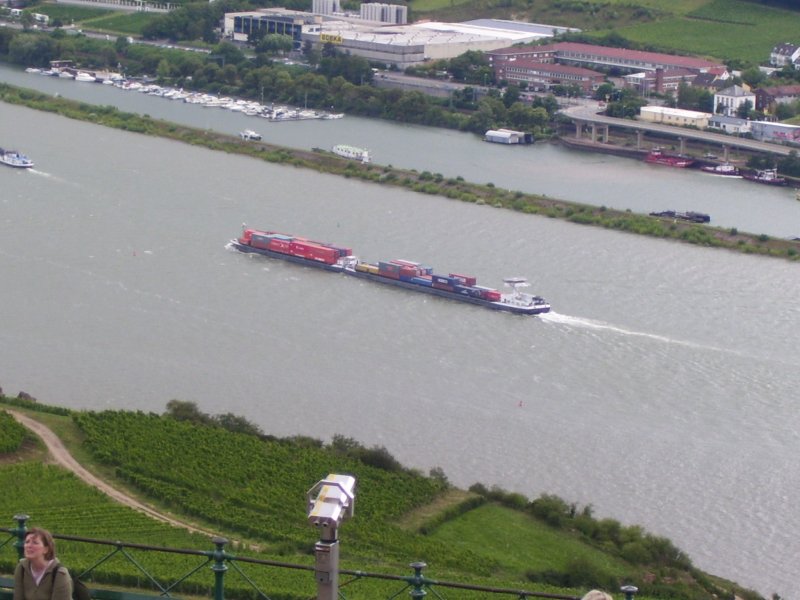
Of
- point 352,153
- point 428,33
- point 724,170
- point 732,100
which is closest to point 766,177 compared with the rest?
point 724,170

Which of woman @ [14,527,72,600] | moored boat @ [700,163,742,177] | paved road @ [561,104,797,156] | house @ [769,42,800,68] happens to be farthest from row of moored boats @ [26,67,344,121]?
woman @ [14,527,72,600]

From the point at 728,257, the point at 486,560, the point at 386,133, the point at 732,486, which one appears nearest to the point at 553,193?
the point at 728,257

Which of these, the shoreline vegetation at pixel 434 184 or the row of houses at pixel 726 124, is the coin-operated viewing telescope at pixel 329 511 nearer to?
the shoreline vegetation at pixel 434 184

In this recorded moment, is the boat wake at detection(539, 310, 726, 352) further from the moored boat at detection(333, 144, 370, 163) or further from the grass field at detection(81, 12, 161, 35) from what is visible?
the grass field at detection(81, 12, 161, 35)

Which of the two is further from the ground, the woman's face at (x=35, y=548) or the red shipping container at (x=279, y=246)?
the woman's face at (x=35, y=548)

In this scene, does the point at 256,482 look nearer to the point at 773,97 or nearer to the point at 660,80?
the point at 773,97

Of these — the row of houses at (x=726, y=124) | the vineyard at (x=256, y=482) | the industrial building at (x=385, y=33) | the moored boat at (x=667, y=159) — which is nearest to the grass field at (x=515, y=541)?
the vineyard at (x=256, y=482)

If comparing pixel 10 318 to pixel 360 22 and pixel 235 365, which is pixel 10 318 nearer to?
pixel 235 365

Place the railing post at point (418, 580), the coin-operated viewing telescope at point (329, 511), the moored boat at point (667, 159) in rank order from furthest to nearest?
1. the moored boat at point (667, 159)
2. the railing post at point (418, 580)
3. the coin-operated viewing telescope at point (329, 511)
